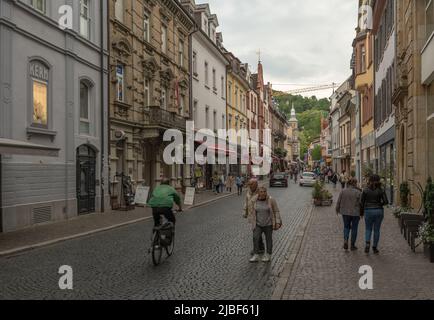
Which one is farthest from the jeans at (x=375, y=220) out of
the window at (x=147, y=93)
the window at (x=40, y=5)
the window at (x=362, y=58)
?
the window at (x=362, y=58)

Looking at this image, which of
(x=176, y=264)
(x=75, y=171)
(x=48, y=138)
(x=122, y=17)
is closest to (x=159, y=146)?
(x=122, y=17)

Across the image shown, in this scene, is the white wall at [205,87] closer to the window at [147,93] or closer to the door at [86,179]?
the window at [147,93]

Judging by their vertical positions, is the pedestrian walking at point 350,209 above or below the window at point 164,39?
below

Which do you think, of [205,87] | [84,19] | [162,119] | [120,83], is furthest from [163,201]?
[205,87]

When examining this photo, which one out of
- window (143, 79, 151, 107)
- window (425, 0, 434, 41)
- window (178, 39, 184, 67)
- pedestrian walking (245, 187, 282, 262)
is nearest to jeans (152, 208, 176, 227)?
pedestrian walking (245, 187, 282, 262)

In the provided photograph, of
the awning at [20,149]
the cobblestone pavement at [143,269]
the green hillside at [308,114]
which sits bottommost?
the cobblestone pavement at [143,269]

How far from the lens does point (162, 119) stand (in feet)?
80.1

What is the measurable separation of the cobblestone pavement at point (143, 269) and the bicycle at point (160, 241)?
0.57ft

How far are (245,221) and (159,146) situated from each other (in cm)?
1085

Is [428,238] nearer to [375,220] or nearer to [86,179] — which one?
[375,220]

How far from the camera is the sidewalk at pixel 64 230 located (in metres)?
11.4

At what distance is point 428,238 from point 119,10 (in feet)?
56.7
